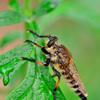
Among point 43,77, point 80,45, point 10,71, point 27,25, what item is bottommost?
point 43,77

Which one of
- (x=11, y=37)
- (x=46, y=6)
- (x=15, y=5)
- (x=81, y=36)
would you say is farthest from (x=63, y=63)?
(x=81, y=36)

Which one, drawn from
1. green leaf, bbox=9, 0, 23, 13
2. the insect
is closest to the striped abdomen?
the insect

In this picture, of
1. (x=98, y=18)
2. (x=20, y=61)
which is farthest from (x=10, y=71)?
(x=98, y=18)

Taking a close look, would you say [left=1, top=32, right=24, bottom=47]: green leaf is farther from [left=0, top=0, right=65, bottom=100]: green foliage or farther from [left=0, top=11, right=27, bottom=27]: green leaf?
[left=0, top=0, right=65, bottom=100]: green foliage

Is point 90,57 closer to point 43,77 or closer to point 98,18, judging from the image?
point 98,18

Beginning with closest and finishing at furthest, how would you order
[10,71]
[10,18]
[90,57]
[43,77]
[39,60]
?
[10,71] → [43,77] → [39,60] → [10,18] → [90,57]

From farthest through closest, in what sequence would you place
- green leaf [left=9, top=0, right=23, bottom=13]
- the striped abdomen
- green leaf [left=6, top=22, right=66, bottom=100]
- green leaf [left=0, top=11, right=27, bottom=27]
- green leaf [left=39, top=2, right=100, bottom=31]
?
green leaf [left=39, top=2, right=100, bottom=31]
the striped abdomen
green leaf [left=9, top=0, right=23, bottom=13]
green leaf [left=0, top=11, right=27, bottom=27]
green leaf [left=6, top=22, right=66, bottom=100]

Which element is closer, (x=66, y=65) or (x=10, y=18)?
(x=10, y=18)

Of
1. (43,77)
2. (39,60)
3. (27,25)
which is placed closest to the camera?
(43,77)
